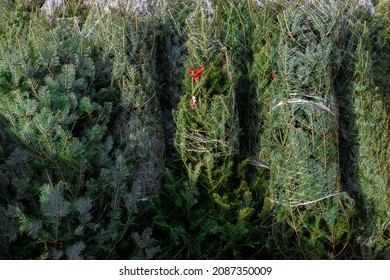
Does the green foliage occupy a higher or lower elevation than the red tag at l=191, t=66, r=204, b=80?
lower

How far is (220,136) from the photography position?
3428mm

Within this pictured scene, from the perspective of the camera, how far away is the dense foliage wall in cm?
317

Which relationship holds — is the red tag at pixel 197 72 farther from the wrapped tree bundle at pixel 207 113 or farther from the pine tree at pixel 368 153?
the pine tree at pixel 368 153

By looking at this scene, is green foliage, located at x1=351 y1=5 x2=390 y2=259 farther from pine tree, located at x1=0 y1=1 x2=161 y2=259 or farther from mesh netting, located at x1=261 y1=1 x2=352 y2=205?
pine tree, located at x1=0 y1=1 x2=161 y2=259

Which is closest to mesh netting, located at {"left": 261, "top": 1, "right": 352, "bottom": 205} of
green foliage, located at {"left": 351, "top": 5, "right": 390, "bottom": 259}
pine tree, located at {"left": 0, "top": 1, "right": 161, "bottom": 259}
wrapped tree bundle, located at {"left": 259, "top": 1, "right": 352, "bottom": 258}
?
wrapped tree bundle, located at {"left": 259, "top": 1, "right": 352, "bottom": 258}

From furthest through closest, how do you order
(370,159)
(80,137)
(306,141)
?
(370,159) → (306,141) → (80,137)

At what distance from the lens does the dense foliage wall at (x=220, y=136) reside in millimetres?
3166

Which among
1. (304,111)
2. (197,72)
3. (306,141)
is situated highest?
(197,72)

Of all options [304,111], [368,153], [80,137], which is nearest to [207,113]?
[304,111]

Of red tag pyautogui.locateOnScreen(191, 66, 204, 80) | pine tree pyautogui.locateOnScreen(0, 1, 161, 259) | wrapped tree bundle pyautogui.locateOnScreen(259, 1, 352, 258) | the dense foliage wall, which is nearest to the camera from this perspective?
pine tree pyautogui.locateOnScreen(0, 1, 161, 259)

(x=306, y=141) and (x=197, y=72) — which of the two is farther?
(x=197, y=72)

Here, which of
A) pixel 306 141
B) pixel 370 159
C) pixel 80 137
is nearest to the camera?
pixel 80 137

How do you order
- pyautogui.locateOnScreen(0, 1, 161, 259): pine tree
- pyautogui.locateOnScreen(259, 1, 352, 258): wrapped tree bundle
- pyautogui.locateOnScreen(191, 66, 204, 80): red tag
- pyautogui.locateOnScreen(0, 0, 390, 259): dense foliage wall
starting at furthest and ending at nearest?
1. pyautogui.locateOnScreen(191, 66, 204, 80): red tag
2. pyautogui.locateOnScreen(259, 1, 352, 258): wrapped tree bundle
3. pyautogui.locateOnScreen(0, 0, 390, 259): dense foliage wall
4. pyautogui.locateOnScreen(0, 1, 161, 259): pine tree

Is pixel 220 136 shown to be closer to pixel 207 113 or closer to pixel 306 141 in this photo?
pixel 207 113
